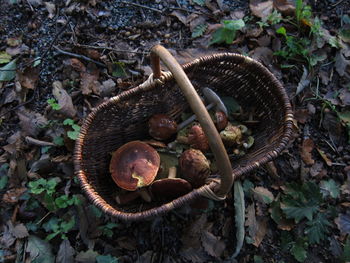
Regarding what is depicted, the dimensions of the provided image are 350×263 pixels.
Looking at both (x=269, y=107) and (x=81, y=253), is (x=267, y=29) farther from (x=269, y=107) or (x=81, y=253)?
(x=81, y=253)

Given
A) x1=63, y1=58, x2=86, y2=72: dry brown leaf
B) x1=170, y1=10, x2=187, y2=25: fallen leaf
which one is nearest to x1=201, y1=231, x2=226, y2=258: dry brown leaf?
x1=63, y1=58, x2=86, y2=72: dry brown leaf

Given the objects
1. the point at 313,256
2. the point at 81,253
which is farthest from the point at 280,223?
the point at 81,253

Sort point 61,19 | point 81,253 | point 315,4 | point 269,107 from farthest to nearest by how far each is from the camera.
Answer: point 315,4 < point 61,19 < point 269,107 < point 81,253

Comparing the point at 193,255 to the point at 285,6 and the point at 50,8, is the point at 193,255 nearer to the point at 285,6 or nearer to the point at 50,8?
the point at 285,6

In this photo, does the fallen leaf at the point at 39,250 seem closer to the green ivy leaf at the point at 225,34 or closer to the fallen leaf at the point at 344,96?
the green ivy leaf at the point at 225,34

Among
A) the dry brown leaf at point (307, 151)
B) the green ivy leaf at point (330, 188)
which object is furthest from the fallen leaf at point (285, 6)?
the green ivy leaf at point (330, 188)

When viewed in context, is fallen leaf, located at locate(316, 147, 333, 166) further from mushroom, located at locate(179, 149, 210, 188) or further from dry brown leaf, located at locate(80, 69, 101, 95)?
dry brown leaf, located at locate(80, 69, 101, 95)
